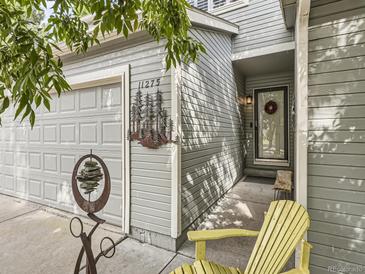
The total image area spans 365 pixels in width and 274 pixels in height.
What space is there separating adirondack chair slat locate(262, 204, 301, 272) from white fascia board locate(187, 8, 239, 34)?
268cm

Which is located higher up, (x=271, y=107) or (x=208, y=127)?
(x=271, y=107)

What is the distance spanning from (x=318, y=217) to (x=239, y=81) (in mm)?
4590

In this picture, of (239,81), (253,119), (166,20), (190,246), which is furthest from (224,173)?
(166,20)

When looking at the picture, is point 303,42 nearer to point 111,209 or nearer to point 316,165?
point 316,165

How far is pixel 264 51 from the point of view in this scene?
456cm

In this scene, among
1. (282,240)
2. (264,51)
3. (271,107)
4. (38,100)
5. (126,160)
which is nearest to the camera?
(38,100)

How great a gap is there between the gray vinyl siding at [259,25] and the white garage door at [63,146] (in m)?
3.58

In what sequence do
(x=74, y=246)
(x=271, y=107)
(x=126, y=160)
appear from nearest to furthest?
(x=74, y=246) < (x=126, y=160) < (x=271, y=107)

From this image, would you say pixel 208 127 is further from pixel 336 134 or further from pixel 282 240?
pixel 282 240

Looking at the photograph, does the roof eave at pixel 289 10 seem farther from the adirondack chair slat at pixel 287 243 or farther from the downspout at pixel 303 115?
the adirondack chair slat at pixel 287 243

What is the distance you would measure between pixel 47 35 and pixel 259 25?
15.9 ft

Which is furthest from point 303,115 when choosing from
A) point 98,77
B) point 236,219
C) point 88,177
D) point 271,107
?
point 271,107

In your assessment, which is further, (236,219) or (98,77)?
(236,219)

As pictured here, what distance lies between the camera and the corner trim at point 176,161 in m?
2.48
